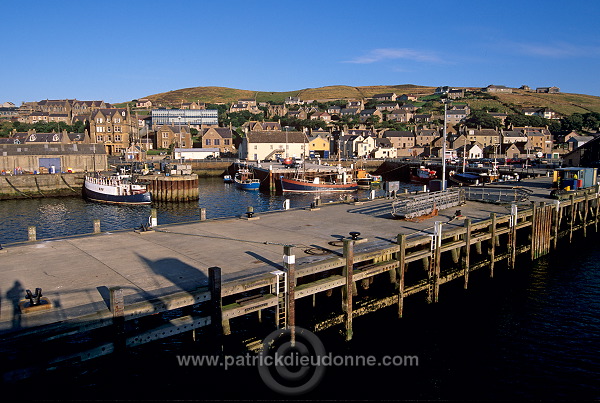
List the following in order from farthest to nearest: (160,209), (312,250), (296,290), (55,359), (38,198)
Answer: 1. (38,198)
2. (160,209)
3. (312,250)
4. (296,290)
5. (55,359)

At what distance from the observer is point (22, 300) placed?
50.0ft

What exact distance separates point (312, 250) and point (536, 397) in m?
11.4

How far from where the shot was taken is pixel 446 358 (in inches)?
792

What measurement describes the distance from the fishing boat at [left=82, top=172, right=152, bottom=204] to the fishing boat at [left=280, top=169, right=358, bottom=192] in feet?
83.4

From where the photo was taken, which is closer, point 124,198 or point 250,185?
point 124,198

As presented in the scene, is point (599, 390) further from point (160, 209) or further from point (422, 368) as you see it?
point (160, 209)

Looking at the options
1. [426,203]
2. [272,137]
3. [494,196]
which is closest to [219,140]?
[272,137]

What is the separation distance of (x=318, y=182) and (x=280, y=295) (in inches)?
2501

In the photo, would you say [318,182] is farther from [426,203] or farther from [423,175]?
[426,203]

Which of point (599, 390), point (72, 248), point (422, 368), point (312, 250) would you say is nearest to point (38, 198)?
point (72, 248)

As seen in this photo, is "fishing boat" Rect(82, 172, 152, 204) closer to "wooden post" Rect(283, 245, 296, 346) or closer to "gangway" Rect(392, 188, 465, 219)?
"gangway" Rect(392, 188, 465, 219)

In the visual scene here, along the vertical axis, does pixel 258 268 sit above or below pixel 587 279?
above

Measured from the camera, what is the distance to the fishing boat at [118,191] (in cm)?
6381

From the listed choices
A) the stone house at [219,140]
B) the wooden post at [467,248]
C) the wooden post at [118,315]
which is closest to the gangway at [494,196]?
the wooden post at [467,248]
